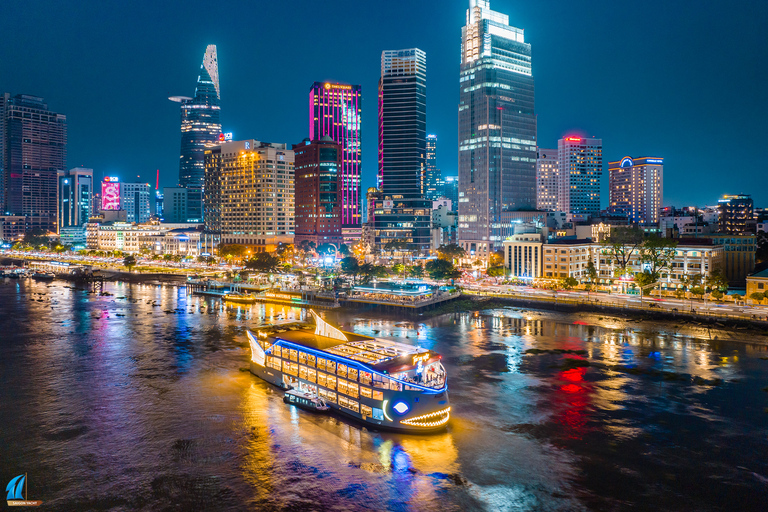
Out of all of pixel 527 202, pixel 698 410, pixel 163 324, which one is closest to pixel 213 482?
pixel 698 410

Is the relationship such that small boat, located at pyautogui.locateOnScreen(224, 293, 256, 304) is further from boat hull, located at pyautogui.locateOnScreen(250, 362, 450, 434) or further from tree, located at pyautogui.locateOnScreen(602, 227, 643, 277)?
tree, located at pyautogui.locateOnScreen(602, 227, 643, 277)

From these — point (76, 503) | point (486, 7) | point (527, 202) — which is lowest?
point (76, 503)

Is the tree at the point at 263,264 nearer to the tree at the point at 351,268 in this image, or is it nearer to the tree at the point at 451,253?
the tree at the point at 351,268

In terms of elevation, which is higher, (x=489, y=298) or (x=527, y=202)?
(x=527, y=202)

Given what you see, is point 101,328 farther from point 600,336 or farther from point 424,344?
point 600,336

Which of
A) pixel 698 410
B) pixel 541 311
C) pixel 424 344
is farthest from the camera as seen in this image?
pixel 541 311

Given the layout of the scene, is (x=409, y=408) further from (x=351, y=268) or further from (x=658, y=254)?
(x=351, y=268)

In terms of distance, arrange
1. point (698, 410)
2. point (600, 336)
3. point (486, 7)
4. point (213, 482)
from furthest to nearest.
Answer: point (486, 7) < point (600, 336) < point (698, 410) < point (213, 482)
